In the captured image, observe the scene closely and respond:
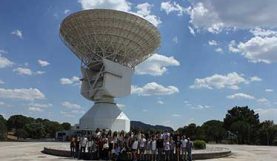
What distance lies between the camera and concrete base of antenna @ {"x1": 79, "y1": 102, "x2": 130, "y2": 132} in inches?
2514

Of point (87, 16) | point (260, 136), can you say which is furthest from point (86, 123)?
point (260, 136)

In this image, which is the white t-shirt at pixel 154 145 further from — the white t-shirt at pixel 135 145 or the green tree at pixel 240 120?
the green tree at pixel 240 120

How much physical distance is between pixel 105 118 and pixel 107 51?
10.4 metres

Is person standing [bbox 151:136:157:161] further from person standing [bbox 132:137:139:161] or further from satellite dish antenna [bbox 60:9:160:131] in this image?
satellite dish antenna [bbox 60:9:160:131]

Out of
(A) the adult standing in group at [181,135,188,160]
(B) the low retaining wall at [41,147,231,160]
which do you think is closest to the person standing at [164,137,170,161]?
(A) the adult standing in group at [181,135,188,160]

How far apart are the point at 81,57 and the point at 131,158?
41741mm

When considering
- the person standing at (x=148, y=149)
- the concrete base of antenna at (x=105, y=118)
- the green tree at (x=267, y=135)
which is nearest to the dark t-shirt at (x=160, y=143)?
the person standing at (x=148, y=149)

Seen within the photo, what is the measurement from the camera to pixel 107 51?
64125 millimetres

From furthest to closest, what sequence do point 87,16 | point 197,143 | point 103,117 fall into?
point 103,117 → point 87,16 → point 197,143

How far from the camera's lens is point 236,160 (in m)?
29.5

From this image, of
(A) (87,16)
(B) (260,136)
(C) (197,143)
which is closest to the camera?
(C) (197,143)

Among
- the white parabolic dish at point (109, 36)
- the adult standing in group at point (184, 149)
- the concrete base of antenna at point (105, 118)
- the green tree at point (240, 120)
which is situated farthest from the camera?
the green tree at point (240, 120)

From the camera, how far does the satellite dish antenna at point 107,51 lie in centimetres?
6078

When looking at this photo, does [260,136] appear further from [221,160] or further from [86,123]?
[221,160]
